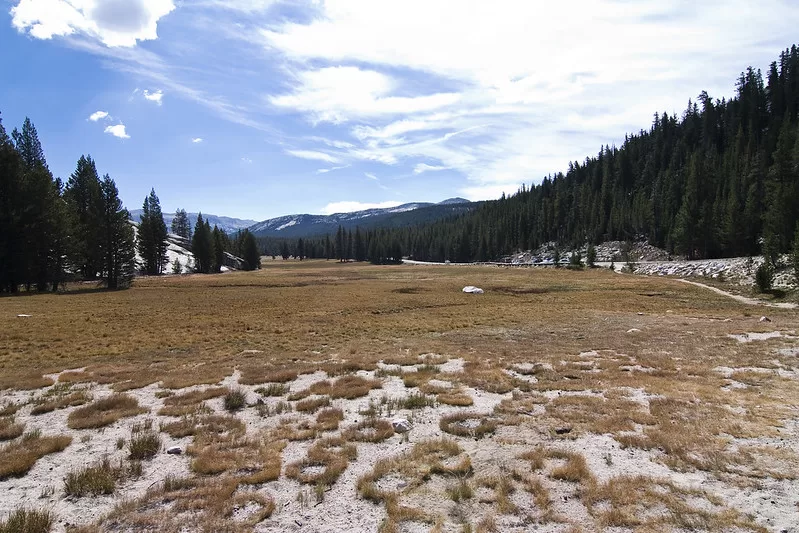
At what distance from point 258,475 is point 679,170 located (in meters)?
169

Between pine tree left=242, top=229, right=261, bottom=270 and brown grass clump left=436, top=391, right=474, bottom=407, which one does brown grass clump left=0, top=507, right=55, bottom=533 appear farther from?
pine tree left=242, top=229, right=261, bottom=270

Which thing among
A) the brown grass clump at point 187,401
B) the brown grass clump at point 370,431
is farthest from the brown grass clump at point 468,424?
the brown grass clump at point 187,401

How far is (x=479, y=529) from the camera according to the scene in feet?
18.6

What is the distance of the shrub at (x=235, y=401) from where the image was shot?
11677 mm

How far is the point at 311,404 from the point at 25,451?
20.7ft

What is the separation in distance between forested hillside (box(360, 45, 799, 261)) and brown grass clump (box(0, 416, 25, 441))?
74.2m

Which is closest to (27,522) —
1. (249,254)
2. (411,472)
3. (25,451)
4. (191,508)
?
Result: (191,508)

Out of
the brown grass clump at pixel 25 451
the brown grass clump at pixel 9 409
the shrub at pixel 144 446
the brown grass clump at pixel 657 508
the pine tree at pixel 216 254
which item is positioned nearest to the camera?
the brown grass clump at pixel 657 508

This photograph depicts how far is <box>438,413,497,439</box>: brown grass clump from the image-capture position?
30.4 ft

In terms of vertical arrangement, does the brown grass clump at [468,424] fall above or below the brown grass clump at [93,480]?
below

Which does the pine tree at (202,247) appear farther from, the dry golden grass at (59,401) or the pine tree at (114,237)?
the dry golden grass at (59,401)

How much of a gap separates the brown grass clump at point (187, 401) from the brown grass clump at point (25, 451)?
2.42 m

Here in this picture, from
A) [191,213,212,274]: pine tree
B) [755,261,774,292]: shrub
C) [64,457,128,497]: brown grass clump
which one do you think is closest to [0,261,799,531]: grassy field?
[64,457,128,497]: brown grass clump

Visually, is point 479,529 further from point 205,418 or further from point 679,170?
point 679,170
